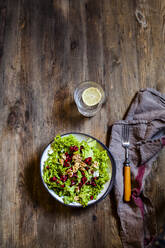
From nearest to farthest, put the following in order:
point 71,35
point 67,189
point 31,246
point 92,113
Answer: point 67,189
point 31,246
point 92,113
point 71,35

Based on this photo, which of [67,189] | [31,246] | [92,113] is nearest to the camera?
[67,189]

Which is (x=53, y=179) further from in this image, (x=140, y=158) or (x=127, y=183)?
(x=140, y=158)

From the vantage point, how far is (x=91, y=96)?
154cm

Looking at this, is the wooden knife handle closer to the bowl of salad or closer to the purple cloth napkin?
the purple cloth napkin

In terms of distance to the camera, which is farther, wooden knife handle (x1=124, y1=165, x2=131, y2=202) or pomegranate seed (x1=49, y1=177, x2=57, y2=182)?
wooden knife handle (x1=124, y1=165, x2=131, y2=202)

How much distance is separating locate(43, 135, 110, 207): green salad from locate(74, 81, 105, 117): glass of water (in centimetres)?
27

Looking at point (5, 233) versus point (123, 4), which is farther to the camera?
point (123, 4)

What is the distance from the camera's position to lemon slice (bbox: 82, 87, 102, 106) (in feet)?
5.02

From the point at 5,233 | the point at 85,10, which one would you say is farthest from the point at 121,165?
the point at 85,10

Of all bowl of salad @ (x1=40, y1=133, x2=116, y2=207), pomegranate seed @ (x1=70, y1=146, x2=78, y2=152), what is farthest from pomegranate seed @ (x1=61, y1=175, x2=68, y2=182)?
pomegranate seed @ (x1=70, y1=146, x2=78, y2=152)

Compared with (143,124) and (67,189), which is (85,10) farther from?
(67,189)

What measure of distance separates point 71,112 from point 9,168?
0.58 m

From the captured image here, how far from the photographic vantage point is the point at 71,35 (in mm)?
1715

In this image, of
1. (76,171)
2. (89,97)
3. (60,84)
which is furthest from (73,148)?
(60,84)
